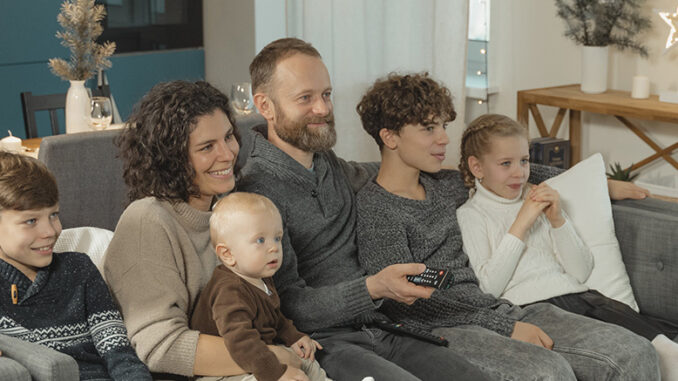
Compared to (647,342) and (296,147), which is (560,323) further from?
(296,147)

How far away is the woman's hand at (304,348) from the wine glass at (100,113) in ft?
4.66

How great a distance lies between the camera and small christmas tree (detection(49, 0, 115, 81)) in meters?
2.83

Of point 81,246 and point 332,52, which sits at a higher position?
point 332,52

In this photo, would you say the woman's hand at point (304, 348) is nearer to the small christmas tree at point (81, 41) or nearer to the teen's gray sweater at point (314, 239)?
the teen's gray sweater at point (314, 239)

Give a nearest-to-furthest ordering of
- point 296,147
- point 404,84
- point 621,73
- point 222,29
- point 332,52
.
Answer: point 296,147 → point 404,84 → point 332,52 → point 621,73 → point 222,29

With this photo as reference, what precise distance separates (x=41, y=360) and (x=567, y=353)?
123cm

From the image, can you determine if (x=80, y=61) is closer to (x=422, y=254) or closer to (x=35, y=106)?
(x=35, y=106)

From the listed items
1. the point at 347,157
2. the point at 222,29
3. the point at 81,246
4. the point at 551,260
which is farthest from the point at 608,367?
the point at 222,29

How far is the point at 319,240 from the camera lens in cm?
A: 201

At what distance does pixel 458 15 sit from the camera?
4.02 meters

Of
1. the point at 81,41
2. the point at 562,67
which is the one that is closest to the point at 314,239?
the point at 81,41

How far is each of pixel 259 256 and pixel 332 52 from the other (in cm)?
234

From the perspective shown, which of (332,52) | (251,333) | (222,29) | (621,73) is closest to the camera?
(251,333)

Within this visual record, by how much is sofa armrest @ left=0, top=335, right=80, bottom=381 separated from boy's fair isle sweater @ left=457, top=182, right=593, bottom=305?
3.73 ft
